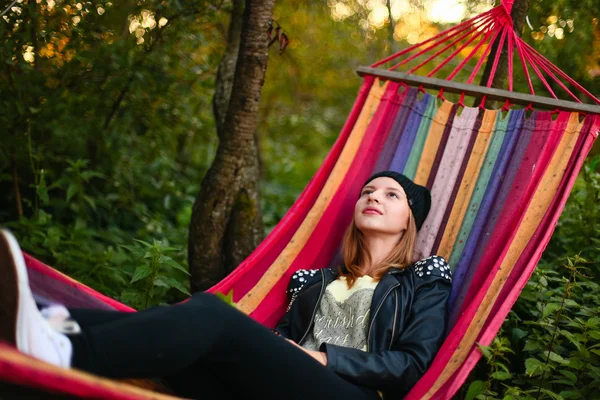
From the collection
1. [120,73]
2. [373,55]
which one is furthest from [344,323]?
[373,55]

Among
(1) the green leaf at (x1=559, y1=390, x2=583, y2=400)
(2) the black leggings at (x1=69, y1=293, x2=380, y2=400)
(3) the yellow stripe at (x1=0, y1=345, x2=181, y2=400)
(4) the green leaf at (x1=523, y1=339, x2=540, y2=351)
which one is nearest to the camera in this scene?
(3) the yellow stripe at (x1=0, y1=345, x2=181, y2=400)

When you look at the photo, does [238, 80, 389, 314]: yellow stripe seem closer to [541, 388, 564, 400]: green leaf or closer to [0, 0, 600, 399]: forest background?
[0, 0, 600, 399]: forest background

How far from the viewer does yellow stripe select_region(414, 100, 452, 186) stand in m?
2.79

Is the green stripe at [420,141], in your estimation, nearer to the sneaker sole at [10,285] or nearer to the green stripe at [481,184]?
the green stripe at [481,184]

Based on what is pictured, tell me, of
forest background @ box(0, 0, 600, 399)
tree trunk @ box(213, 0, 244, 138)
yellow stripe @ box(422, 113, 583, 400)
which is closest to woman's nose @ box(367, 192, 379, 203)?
yellow stripe @ box(422, 113, 583, 400)

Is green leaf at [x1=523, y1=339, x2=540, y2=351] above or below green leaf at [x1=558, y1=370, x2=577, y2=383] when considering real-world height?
above

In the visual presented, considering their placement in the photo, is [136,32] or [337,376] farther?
[136,32]

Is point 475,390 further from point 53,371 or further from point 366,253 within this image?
point 53,371

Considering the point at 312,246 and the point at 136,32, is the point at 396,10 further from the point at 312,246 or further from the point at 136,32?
the point at 312,246

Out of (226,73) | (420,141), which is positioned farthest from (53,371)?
(226,73)

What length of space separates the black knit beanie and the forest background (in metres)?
0.49

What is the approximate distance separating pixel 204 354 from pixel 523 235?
1.19 meters

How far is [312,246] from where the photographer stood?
266 centimetres

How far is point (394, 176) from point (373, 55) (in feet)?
14.0
